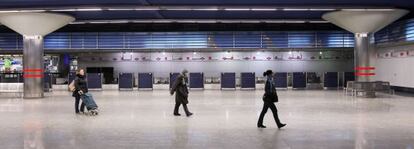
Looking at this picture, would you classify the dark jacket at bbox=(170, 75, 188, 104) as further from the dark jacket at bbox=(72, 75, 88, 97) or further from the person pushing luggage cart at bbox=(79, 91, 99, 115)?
the dark jacket at bbox=(72, 75, 88, 97)

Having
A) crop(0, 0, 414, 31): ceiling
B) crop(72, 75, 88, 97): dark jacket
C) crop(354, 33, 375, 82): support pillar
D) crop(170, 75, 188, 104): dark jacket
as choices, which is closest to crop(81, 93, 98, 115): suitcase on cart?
crop(72, 75, 88, 97): dark jacket

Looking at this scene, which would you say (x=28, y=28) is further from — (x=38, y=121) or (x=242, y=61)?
(x=242, y=61)

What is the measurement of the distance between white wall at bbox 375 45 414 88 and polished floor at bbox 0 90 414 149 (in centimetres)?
869

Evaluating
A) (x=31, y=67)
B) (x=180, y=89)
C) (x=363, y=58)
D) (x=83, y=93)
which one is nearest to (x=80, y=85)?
(x=83, y=93)

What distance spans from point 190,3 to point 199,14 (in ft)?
12.7

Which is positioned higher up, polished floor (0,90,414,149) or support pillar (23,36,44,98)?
support pillar (23,36,44,98)

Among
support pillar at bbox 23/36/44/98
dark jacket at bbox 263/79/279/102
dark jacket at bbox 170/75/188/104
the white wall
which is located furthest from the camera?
the white wall

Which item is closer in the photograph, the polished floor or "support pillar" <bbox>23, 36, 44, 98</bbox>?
the polished floor

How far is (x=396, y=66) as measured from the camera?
74.1 feet

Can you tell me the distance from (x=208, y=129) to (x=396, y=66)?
1652 centimetres

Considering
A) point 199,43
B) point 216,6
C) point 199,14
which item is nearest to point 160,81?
point 199,43

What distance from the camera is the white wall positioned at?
2111cm

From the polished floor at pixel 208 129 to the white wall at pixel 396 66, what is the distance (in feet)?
28.5

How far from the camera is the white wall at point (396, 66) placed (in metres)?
21.1
